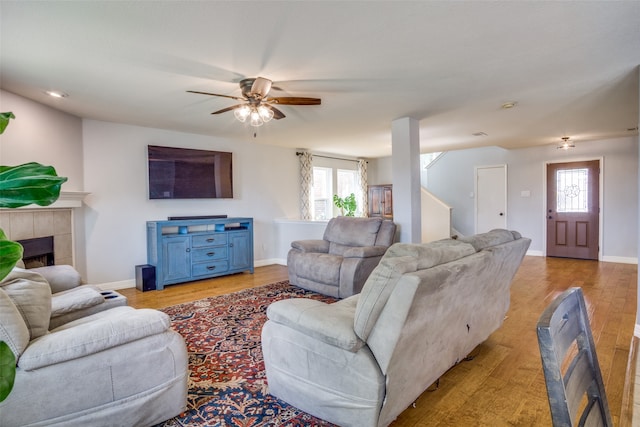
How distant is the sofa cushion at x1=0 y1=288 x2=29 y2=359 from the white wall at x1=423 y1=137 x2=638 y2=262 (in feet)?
26.0

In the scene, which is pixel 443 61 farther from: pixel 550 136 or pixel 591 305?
pixel 550 136

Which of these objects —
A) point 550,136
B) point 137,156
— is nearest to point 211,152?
point 137,156

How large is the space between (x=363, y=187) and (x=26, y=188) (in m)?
7.74

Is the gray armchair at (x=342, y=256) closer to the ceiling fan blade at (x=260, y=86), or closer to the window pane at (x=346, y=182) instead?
the ceiling fan blade at (x=260, y=86)

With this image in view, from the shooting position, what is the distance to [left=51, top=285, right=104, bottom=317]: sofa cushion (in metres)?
2.22

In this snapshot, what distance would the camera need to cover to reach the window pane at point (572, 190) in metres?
6.45

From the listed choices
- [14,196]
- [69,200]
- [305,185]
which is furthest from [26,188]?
[305,185]

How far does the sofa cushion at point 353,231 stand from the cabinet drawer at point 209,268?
5.46 feet

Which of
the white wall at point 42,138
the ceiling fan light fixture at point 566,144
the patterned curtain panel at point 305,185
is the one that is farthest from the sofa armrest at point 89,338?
the ceiling fan light fixture at point 566,144

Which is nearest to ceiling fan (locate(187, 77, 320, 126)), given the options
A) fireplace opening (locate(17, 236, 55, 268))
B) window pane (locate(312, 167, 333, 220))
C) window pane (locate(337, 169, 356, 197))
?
fireplace opening (locate(17, 236, 55, 268))

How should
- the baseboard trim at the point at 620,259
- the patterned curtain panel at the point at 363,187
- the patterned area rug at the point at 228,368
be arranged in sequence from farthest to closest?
the patterned curtain panel at the point at 363,187 → the baseboard trim at the point at 620,259 → the patterned area rug at the point at 228,368

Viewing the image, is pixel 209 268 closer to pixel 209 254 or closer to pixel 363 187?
pixel 209 254

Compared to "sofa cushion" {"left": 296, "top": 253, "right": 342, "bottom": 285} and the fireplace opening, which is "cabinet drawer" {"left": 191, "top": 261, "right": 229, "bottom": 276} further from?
the fireplace opening

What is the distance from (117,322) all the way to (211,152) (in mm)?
4093
